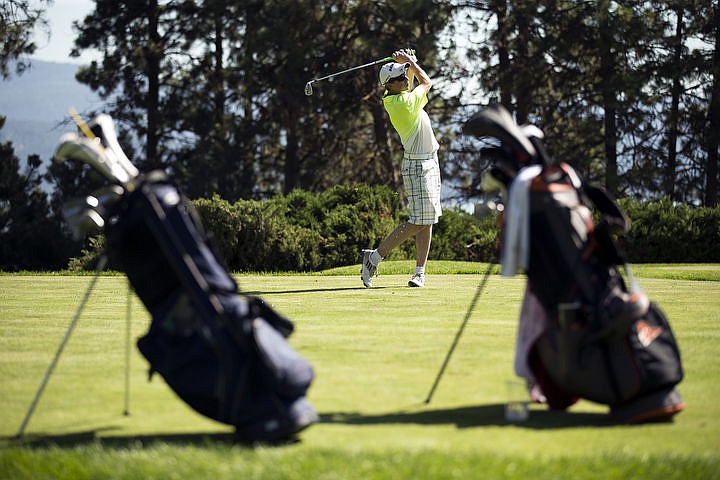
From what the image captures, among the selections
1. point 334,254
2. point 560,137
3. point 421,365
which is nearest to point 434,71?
point 560,137

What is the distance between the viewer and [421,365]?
597 centimetres

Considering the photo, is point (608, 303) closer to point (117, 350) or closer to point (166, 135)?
point (117, 350)

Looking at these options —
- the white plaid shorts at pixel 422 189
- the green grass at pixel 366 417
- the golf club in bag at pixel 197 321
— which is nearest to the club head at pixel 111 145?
the golf club in bag at pixel 197 321

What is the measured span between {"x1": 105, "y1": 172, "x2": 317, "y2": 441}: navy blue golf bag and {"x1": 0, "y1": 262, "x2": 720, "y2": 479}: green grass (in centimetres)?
16

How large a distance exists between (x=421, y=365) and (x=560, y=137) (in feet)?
73.0

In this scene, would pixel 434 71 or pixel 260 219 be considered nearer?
pixel 260 219

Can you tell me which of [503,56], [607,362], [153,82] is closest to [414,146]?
[607,362]

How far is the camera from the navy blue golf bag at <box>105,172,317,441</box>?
163 inches

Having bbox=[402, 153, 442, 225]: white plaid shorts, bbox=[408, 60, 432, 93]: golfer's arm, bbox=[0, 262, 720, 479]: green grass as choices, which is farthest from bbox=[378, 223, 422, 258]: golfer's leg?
bbox=[0, 262, 720, 479]: green grass

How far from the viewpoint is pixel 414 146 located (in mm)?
10898

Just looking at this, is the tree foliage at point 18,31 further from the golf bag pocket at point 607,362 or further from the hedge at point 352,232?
the golf bag pocket at point 607,362

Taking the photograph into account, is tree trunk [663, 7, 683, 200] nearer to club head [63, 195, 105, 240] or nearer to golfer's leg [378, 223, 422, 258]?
golfer's leg [378, 223, 422, 258]

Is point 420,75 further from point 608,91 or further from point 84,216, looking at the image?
point 608,91

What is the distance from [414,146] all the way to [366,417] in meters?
6.47
